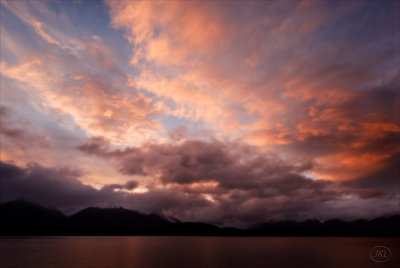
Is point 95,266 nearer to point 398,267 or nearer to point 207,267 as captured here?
point 207,267

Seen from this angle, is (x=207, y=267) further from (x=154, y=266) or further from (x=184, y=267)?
(x=154, y=266)

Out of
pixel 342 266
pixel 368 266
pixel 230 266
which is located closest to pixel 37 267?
pixel 230 266

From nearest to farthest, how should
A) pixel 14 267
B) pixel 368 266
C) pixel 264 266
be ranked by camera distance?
pixel 14 267 → pixel 264 266 → pixel 368 266

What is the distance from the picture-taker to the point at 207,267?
98062mm

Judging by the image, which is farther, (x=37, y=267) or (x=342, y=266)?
(x=342, y=266)

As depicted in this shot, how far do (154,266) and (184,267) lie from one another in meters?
11.0

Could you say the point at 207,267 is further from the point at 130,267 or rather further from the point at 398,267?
the point at 398,267

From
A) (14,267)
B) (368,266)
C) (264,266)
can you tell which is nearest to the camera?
(14,267)

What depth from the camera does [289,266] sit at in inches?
4055

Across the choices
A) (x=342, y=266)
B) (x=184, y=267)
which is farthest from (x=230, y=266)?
(x=342, y=266)

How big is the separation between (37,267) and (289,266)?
8973 cm

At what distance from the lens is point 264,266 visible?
99.6m

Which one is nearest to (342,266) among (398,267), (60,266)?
(398,267)

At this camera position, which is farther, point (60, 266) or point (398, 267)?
point (398, 267)
